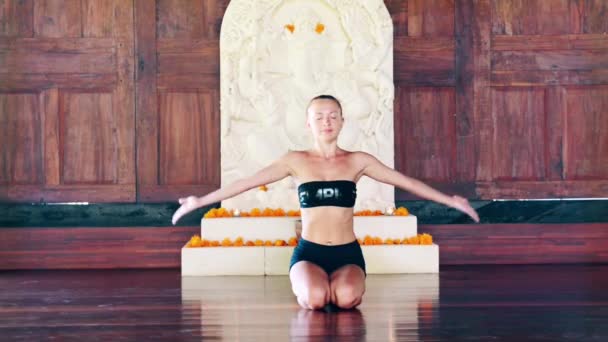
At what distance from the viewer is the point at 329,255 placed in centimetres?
459

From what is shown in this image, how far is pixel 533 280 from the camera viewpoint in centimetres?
566

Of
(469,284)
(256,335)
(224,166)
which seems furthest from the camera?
(224,166)

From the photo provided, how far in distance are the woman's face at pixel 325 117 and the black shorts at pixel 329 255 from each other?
0.66m

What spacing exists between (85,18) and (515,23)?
381cm

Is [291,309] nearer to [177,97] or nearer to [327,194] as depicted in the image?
[327,194]

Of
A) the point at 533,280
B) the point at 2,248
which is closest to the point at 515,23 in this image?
the point at 533,280

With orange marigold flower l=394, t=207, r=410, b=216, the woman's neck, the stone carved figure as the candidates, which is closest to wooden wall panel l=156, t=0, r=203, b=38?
the stone carved figure

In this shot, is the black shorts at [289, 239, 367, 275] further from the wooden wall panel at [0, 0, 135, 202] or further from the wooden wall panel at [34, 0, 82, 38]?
the wooden wall panel at [34, 0, 82, 38]

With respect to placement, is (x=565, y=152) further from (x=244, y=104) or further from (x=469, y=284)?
(x=244, y=104)

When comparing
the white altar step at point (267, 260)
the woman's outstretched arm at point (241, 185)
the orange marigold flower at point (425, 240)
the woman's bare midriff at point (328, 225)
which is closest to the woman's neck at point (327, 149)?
the woman's outstretched arm at point (241, 185)

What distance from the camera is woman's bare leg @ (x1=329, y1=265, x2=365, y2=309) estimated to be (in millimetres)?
4340

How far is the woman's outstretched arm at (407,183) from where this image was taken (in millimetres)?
4320

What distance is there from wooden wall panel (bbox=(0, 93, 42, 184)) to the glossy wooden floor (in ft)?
3.59

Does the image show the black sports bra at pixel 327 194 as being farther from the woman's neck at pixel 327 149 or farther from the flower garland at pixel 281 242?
the flower garland at pixel 281 242
